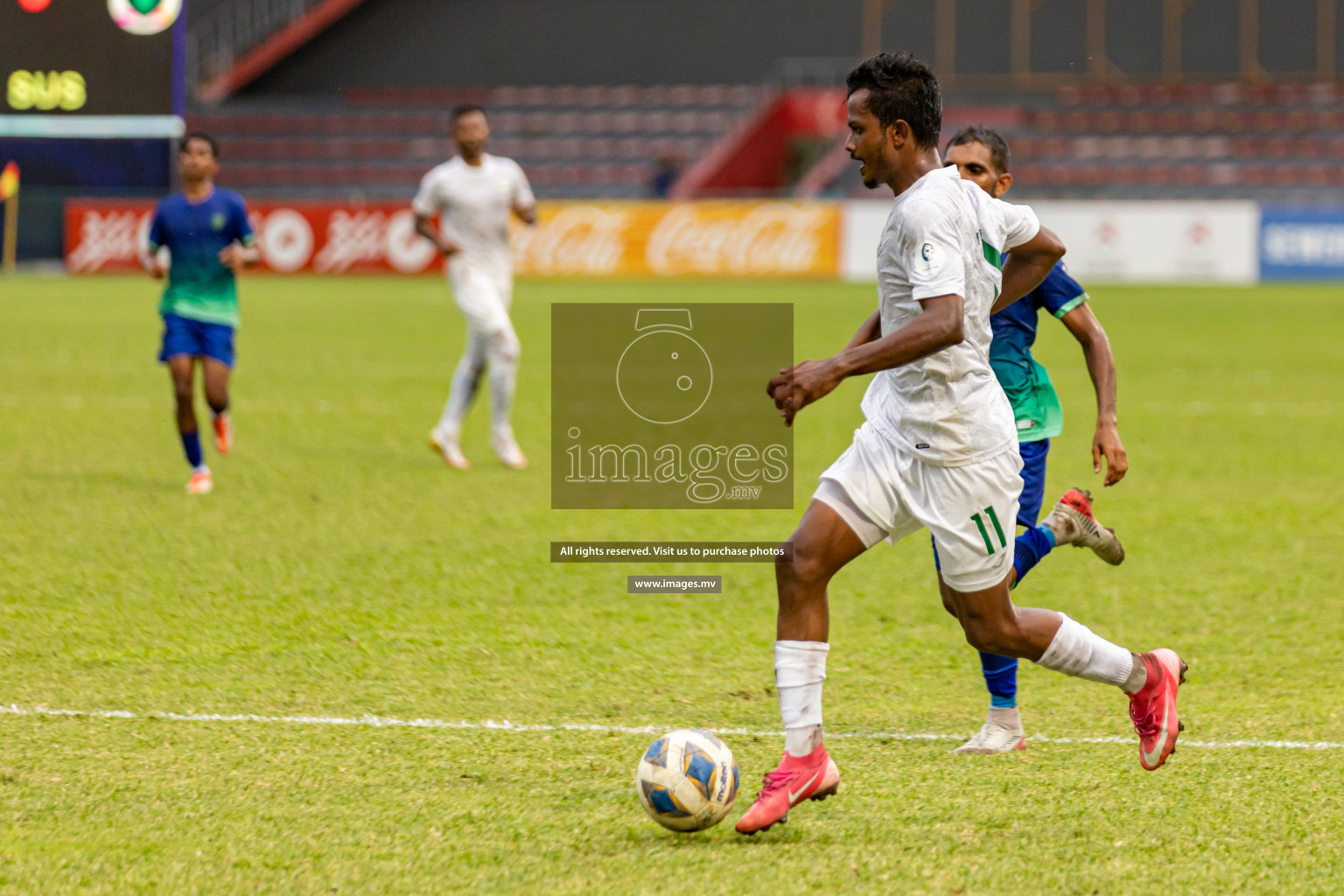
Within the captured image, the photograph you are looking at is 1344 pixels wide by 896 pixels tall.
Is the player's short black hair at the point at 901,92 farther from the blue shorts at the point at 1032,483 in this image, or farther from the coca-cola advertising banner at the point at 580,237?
the coca-cola advertising banner at the point at 580,237

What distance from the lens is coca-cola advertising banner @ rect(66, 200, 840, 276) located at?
28.6 metres

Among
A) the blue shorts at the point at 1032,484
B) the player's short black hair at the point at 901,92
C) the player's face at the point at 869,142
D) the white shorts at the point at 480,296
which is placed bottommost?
the blue shorts at the point at 1032,484

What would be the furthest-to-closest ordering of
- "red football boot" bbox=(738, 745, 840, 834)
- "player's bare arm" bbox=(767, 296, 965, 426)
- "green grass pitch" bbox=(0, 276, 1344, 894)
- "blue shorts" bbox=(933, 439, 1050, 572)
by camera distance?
"blue shorts" bbox=(933, 439, 1050, 572) → "red football boot" bbox=(738, 745, 840, 834) → "green grass pitch" bbox=(0, 276, 1344, 894) → "player's bare arm" bbox=(767, 296, 965, 426)

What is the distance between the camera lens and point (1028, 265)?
4.07 meters

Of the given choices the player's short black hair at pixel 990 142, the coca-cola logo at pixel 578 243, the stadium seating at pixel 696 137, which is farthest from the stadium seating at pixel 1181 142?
the player's short black hair at pixel 990 142

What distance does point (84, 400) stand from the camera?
1312 centimetres

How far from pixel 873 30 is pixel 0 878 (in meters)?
35.2

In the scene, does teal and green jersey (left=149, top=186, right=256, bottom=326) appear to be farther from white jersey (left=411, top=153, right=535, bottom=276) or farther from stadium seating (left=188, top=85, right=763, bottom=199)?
stadium seating (left=188, top=85, right=763, bottom=199)

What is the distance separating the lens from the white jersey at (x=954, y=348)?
3611 millimetres

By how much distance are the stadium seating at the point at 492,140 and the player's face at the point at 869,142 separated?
3066cm

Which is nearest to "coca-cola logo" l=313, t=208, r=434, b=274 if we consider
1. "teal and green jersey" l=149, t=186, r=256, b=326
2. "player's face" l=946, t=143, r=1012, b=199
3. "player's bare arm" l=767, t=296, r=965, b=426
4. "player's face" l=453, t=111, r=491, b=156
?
"player's face" l=453, t=111, r=491, b=156

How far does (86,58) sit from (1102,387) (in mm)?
15825

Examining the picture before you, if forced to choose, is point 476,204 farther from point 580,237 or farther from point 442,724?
point 580,237

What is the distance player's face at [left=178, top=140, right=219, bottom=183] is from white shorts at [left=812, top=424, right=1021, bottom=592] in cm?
594
